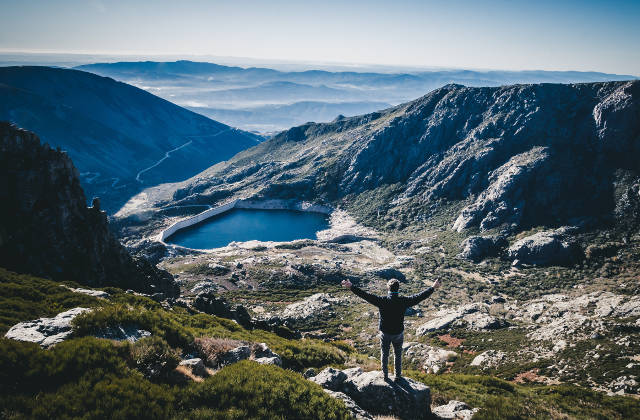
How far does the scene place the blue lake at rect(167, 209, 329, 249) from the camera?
134025 millimetres

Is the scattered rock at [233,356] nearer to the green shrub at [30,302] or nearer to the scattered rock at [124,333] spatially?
the scattered rock at [124,333]

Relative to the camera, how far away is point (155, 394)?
8492 millimetres

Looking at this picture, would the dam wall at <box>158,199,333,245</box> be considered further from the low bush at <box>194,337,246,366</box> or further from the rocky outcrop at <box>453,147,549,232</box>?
the low bush at <box>194,337,246,366</box>

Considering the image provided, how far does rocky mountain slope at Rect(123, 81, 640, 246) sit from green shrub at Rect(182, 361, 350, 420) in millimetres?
94680

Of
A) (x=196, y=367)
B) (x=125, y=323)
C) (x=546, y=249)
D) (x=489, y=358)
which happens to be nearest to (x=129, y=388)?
(x=196, y=367)

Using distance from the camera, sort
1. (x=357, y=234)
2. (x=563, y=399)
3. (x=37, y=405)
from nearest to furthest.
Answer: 1. (x=37, y=405)
2. (x=563, y=399)
3. (x=357, y=234)

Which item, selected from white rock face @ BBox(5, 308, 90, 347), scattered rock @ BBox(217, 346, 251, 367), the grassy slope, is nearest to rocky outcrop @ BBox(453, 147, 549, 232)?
the grassy slope

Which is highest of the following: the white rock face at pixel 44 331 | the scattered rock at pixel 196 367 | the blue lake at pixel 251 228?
the white rock face at pixel 44 331

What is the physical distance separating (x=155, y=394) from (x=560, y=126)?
435 feet

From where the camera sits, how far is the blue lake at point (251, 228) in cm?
13402

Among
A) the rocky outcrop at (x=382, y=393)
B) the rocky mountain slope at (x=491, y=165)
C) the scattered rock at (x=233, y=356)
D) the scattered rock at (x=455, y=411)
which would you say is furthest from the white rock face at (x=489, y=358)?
the rocky mountain slope at (x=491, y=165)

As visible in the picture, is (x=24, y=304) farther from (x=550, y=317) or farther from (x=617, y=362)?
(x=550, y=317)

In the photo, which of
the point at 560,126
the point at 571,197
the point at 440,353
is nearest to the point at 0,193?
the point at 440,353

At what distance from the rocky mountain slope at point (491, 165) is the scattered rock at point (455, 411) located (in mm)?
88765
